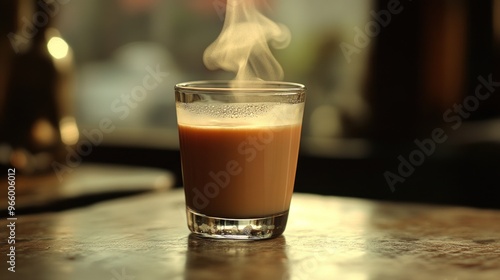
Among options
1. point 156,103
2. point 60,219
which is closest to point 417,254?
point 60,219

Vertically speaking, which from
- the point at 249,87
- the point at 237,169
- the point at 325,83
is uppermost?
the point at 249,87

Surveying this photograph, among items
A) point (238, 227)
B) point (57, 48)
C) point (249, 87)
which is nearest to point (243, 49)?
point (249, 87)

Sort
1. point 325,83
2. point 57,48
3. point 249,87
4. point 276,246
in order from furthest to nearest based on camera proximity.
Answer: point 325,83, point 57,48, point 249,87, point 276,246

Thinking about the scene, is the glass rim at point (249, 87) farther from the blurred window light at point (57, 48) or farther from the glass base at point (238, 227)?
the blurred window light at point (57, 48)

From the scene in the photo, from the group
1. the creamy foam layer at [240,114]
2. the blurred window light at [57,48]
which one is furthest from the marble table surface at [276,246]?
the blurred window light at [57,48]

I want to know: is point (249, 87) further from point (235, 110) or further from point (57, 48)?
point (57, 48)

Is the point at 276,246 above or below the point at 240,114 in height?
below

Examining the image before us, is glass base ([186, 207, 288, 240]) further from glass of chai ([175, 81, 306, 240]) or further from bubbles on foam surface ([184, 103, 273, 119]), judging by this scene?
bubbles on foam surface ([184, 103, 273, 119])
